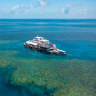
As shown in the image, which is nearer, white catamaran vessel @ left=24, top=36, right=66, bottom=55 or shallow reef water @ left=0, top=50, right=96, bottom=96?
shallow reef water @ left=0, top=50, right=96, bottom=96

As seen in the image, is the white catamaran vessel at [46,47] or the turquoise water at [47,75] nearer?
the turquoise water at [47,75]

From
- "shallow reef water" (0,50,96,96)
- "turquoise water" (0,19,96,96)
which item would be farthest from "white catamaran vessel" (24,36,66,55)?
"shallow reef water" (0,50,96,96)

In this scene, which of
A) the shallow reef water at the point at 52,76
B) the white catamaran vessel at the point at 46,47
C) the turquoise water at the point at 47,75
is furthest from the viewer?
the white catamaran vessel at the point at 46,47

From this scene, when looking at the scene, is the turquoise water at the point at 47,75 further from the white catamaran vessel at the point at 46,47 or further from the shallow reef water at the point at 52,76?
the white catamaran vessel at the point at 46,47

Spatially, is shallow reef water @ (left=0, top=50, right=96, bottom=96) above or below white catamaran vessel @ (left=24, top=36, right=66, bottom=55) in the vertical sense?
below

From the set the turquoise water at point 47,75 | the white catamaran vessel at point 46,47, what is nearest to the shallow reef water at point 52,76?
the turquoise water at point 47,75

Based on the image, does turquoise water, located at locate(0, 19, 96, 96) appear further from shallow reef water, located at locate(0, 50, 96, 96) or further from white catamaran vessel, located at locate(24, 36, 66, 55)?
white catamaran vessel, located at locate(24, 36, 66, 55)

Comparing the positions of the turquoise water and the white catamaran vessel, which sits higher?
→ the white catamaran vessel

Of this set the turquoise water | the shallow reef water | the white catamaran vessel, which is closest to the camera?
the turquoise water

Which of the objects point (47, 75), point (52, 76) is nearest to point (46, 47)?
point (47, 75)

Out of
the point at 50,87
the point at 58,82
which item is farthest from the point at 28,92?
the point at 58,82

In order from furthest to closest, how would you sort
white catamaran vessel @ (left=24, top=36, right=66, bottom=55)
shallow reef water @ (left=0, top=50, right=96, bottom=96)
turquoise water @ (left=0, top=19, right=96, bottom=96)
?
white catamaran vessel @ (left=24, top=36, right=66, bottom=55)
shallow reef water @ (left=0, top=50, right=96, bottom=96)
turquoise water @ (left=0, top=19, right=96, bottom=96)
